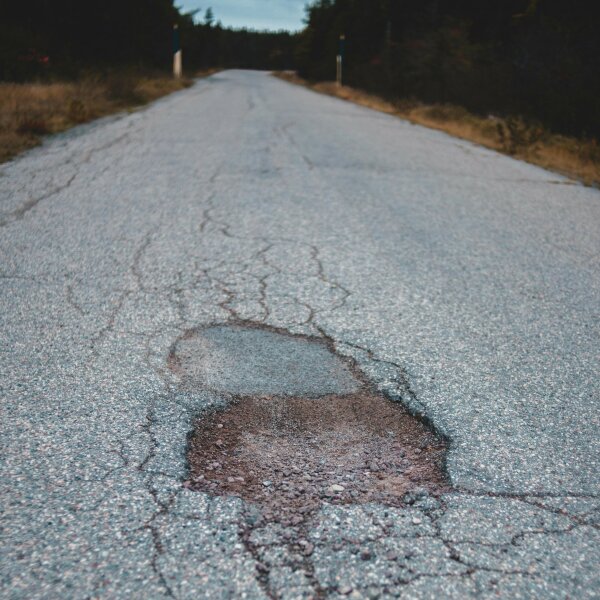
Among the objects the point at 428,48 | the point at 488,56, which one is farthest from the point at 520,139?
the point at 428,48

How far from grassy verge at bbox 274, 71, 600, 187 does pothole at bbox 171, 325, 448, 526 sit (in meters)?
5.62

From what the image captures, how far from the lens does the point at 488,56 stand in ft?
56.5

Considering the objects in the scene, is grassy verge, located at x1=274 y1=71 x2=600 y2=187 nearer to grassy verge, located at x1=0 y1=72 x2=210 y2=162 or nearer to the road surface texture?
the road surface texture

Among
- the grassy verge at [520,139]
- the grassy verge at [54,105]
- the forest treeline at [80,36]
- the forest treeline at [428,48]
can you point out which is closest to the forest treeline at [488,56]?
the forest treeline at [428,48]

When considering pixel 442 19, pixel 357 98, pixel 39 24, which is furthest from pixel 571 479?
pixel 442 19

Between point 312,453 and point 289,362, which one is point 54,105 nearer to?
point 289,362

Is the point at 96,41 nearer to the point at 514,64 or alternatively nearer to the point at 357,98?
the point at 357,98

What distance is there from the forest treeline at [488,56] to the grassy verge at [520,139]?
99 cm

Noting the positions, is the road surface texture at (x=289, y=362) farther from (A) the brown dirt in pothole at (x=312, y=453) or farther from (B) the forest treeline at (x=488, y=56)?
(B) the forest treeline at (x=488, y=56)

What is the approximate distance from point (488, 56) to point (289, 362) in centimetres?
1745

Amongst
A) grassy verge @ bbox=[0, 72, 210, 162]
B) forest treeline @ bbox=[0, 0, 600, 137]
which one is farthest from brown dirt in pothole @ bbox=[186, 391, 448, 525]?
forest treeline @ bbox=[0, 0, 600, 137]

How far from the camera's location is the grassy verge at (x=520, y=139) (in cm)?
805

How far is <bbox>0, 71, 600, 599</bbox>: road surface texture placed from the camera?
1510 mm

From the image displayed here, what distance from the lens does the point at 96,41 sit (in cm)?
2120
